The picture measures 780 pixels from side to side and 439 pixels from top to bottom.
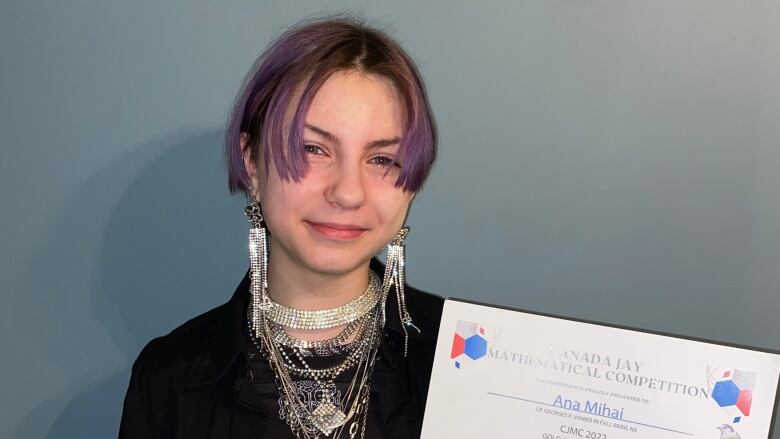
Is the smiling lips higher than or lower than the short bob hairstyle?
lower

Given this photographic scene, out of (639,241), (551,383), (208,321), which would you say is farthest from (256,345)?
(639,241)

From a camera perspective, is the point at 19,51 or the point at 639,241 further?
the point at 19,51

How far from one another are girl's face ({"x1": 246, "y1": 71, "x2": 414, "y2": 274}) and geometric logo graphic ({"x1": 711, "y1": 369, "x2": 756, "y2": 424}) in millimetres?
467

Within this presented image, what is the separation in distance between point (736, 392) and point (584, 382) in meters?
0.16

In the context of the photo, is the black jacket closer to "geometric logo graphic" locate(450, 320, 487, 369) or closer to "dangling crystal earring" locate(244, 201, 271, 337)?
"dangling crystal earring" locate(244, 201, 271, 337)

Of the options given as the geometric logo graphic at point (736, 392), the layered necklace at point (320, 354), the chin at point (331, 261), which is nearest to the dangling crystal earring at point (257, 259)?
the layered necklace at point (320, 354)

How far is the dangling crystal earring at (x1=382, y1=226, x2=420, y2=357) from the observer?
1168mm

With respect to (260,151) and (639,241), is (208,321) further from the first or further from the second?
(639,241)

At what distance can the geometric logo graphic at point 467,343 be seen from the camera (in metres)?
0.98

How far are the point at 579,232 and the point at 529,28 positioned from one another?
1.10 ft

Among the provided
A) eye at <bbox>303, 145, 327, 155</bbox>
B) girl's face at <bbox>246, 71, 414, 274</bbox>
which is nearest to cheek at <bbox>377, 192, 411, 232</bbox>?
girl's face at <bbox>246, 71, 414, 274</bbox>

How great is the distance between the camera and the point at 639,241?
4.17 feet

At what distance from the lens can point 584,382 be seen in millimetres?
924

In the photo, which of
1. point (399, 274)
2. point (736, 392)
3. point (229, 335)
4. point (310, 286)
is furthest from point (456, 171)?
point (736, 392)
